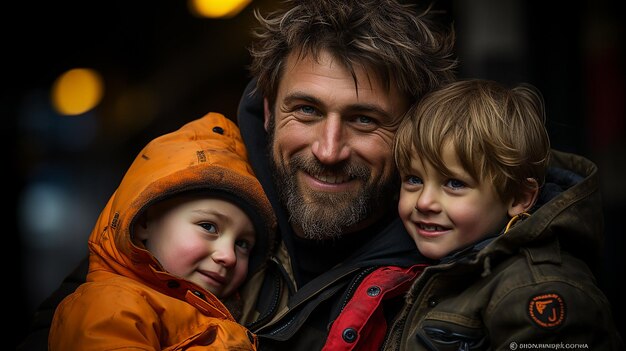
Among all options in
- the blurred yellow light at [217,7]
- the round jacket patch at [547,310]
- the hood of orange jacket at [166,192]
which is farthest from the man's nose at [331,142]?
the blurred yellow light at [217,7]

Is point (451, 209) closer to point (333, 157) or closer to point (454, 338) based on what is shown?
point (454, 338)

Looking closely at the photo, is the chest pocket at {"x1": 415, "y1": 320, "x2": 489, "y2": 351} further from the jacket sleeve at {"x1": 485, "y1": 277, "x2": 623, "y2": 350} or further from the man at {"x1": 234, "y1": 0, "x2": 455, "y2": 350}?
the man at {"x1": 234, "y1": 0, "x2": 455, "y2": 350}

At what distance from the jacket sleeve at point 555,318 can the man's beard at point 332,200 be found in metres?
0.84

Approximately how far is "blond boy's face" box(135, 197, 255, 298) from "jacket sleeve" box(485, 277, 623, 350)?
38.9 inches

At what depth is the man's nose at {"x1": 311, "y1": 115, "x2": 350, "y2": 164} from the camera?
9.13ft

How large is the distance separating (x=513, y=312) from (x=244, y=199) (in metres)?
1.04

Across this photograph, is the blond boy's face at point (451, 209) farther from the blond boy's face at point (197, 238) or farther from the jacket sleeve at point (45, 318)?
the jacket sleeve at point (45, 318)

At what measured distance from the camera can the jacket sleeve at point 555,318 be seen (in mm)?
→ 2051

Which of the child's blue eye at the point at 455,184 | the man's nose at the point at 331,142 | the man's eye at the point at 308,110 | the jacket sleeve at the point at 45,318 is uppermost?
the man's eye at the point at 308,110

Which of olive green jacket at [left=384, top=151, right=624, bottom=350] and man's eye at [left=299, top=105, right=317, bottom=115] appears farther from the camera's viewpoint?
man's eye at [left=299, top=105, right=317, bottom=115]

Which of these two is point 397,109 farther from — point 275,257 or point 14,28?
point 14,28

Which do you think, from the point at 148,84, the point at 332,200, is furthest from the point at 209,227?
the point at 148,84

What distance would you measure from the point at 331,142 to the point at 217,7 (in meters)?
5.95

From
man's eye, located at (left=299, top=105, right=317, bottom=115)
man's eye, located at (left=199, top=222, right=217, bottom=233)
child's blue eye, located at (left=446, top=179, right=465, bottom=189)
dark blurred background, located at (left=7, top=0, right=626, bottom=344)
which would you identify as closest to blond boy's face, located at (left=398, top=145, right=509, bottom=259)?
child's blue eye, located at (left=446, top=179, right=465, bottom=189)
